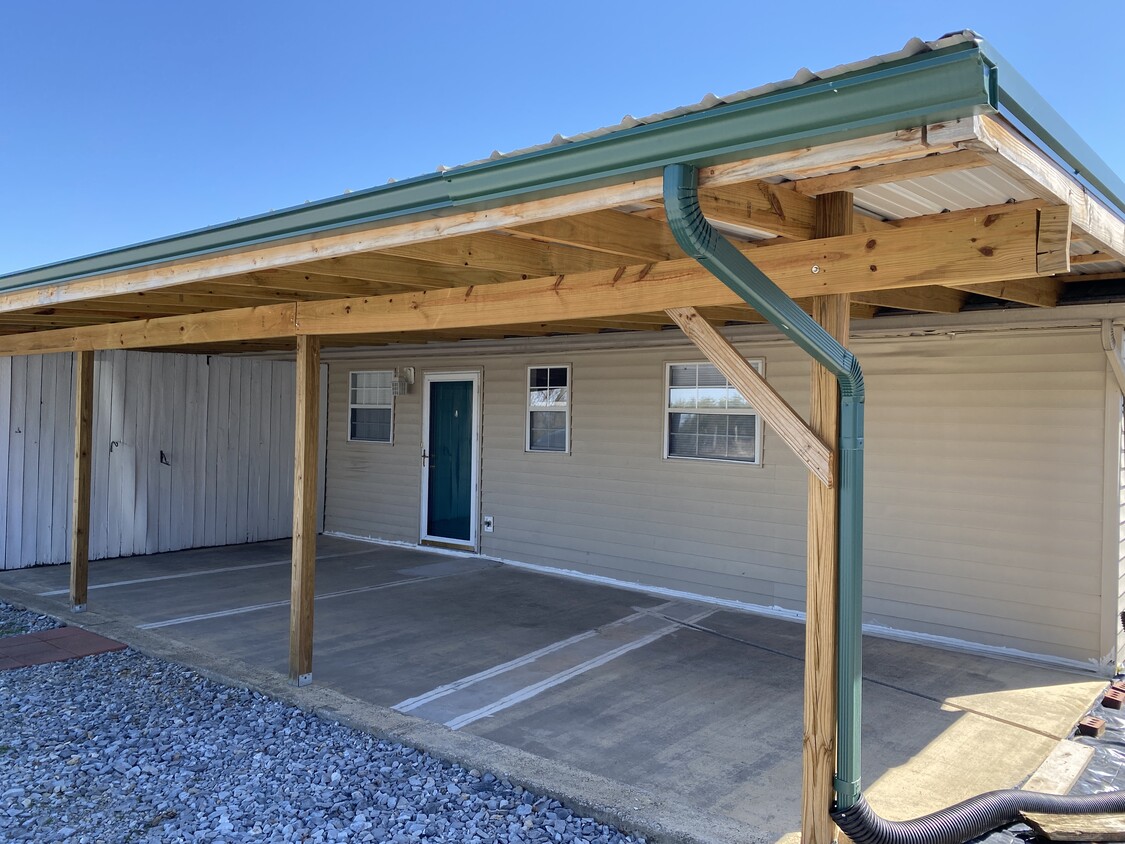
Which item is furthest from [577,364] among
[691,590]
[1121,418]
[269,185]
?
[269,185]

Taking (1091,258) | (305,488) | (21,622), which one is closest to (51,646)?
(21,622)

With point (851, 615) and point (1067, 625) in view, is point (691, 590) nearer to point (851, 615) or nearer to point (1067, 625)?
point (1067, 625)

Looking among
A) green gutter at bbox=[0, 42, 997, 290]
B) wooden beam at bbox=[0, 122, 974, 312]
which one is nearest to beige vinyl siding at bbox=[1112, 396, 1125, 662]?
wooden beam at bbox=[0, 122, 974, 312]

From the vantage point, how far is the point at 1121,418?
5.05 metres

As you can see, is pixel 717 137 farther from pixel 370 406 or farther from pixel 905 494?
pixel 370 406

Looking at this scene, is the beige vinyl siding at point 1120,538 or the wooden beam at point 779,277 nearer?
the wooden beam at point 779,277

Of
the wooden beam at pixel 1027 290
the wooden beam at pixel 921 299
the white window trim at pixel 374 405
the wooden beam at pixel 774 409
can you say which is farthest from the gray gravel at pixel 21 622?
the wooden beam at pixel 1027 290

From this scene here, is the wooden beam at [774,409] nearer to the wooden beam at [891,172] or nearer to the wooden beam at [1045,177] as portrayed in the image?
the wooden beam at [891,172]

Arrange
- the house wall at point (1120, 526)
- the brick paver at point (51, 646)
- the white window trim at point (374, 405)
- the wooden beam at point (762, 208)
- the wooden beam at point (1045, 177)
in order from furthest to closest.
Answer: the white window trim at point (374, 405), the brick paver at point (51, 646), the house wall at point (1120, 526), the wooden beam at point (762, 208), the wooden beam at point (1045, 177)

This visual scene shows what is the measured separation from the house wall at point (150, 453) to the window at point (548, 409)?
371 centimetres

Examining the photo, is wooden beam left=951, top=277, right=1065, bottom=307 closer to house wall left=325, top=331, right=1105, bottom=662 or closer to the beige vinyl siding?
house wall left=325, top=331, right=1105, bottom=662

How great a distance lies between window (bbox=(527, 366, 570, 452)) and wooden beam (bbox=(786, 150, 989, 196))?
5323mm

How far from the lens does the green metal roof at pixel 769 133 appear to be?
162cm

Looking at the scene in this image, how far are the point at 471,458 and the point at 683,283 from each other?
19.4 ft
